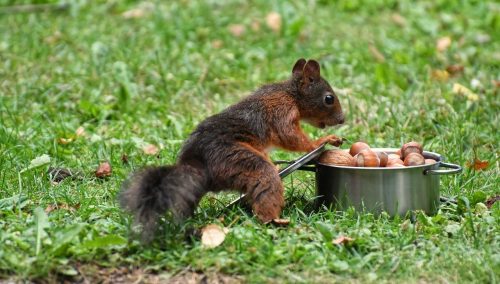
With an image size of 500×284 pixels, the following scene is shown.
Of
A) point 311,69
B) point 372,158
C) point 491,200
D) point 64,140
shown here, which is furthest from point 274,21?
point 372,158

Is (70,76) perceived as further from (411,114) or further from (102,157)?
(411,114)

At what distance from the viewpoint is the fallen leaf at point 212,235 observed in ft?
14.2

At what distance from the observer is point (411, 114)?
23.0 ft

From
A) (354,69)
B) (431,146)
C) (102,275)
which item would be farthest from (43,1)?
(102,275)

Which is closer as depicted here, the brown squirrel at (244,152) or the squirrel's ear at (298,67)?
the brown squirrel at (244,152)

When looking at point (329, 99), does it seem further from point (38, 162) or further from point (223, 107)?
point (223, 107)

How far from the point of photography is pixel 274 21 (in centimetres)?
946

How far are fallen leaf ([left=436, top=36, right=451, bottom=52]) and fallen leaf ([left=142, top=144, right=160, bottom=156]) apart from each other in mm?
3875

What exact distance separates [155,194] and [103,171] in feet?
5.36

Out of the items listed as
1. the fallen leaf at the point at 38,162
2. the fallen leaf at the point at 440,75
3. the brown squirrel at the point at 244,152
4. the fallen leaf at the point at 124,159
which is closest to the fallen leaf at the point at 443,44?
the fallen leaf at the point at 440,75

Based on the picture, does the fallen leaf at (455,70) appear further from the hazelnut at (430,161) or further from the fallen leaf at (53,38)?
the fallen leaf at (53,38)

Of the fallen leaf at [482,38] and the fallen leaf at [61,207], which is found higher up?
the fallen leaf at [482,38]

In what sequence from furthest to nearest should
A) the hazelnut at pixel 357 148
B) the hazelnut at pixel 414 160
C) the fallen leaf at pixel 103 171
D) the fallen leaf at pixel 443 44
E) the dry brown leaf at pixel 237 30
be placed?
1. the dry brown leaf at pixel 237 30
2. the fallen leaf at pixel 443 44
3. the fallen leaf at pixel 103 171
4. the hazelnut at pixel 357 148
5. the hazelnut at pixel 414 160

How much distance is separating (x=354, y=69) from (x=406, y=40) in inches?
51.7
